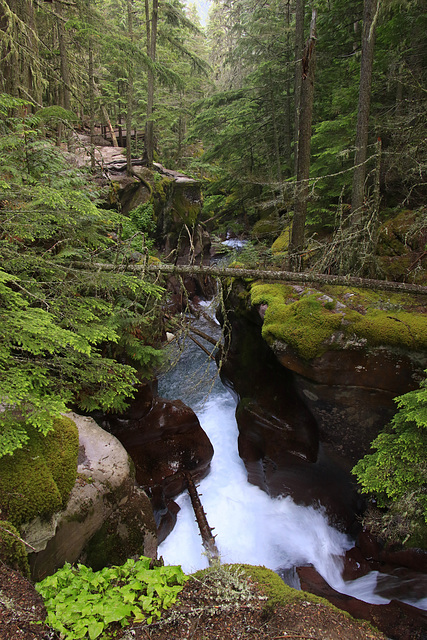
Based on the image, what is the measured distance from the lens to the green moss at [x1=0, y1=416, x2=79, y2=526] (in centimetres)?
335

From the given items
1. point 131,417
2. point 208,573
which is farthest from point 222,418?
point 208,573

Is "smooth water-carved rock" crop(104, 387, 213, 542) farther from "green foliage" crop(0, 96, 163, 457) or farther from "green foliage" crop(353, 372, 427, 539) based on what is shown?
"green foliage" crop(353, 372, 427, 539)

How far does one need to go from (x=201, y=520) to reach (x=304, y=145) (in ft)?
30.7

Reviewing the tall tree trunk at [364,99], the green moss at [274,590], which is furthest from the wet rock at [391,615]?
the tall tree trunk at [364,99]

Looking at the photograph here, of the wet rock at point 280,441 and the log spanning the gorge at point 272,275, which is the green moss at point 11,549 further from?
the wet rock at point 280,441

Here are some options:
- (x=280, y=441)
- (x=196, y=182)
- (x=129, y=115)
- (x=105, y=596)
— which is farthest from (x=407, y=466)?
(x=196, y=182)

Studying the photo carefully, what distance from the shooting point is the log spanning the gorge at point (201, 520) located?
6703 mm

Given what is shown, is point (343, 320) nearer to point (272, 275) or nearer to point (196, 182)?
point (272, 275)

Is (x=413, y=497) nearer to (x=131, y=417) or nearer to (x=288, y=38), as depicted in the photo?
(x=131, y=417)

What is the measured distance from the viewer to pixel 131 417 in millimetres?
7805

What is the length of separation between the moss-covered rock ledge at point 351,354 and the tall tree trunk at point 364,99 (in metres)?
2.11

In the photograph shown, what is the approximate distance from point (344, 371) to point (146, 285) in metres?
4.19

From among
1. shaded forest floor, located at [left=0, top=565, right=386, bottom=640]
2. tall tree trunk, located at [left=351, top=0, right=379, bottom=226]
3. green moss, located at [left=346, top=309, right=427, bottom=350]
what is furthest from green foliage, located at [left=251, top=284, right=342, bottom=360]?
shaded forest floor, located at [left=0, top=565, right=386, bottom=640]

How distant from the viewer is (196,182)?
1781 centimetres
